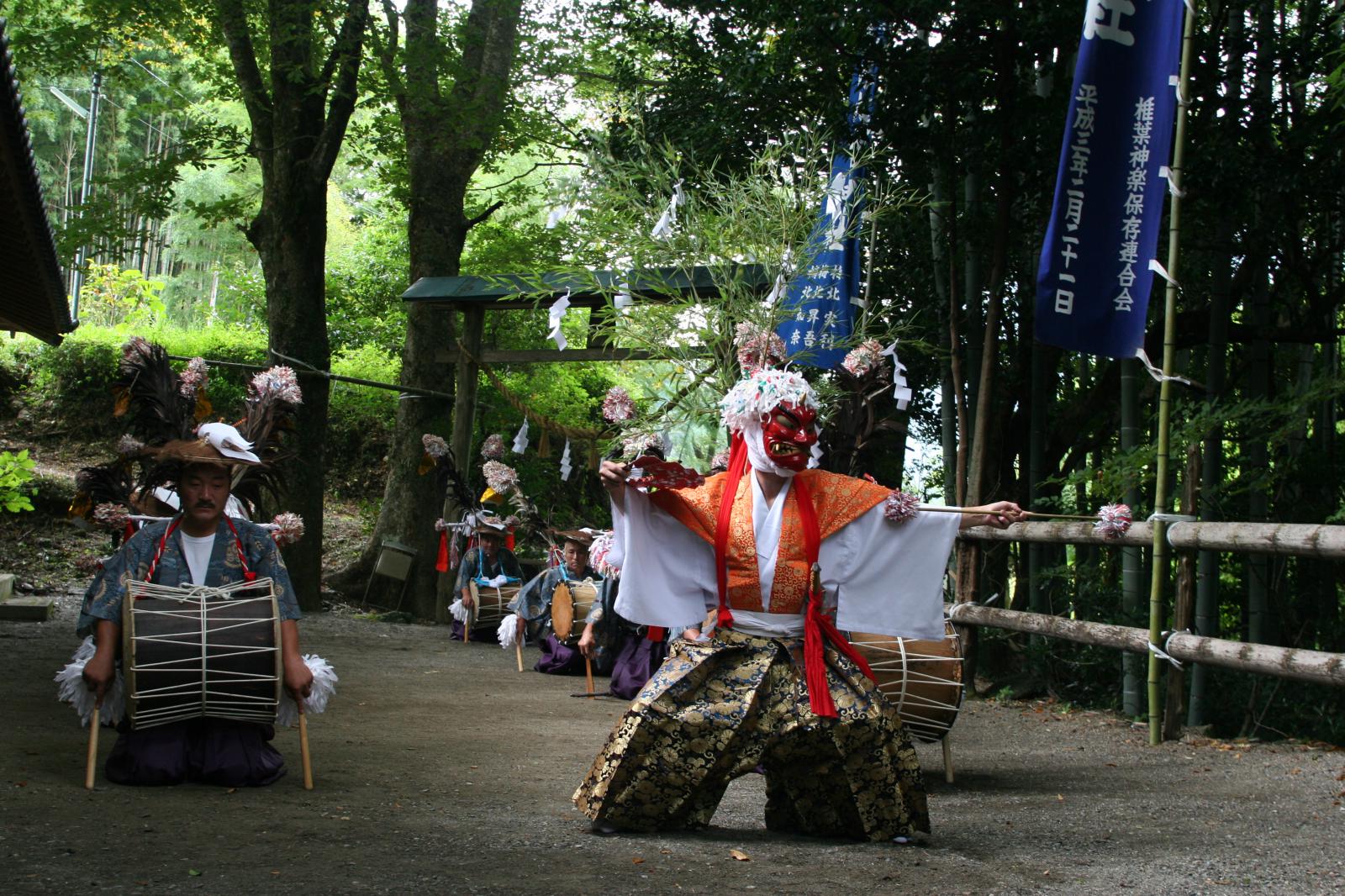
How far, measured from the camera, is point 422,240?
619 inches

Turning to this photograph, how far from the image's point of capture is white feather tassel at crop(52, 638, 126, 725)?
5.10 m

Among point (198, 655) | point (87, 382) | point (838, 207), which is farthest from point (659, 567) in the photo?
point (87, 382)

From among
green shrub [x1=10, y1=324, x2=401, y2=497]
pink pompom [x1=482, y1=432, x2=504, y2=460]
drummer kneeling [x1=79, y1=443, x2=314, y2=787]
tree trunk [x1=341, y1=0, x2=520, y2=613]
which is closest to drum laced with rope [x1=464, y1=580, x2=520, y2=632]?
pink pompom [x1=482, y1=432, x2=504, y2=460]

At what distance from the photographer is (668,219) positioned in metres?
8.91

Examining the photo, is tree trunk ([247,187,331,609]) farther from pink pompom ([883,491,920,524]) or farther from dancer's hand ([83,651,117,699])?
pink pompom ([883,491,920,524])

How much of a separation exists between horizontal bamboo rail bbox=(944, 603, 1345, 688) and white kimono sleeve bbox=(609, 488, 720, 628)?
9.99 feet

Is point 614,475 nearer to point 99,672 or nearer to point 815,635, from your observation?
point 815,635

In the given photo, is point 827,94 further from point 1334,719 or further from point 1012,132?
point 1334,719

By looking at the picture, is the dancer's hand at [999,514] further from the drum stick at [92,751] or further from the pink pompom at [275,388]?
the drum stick at [92,751]

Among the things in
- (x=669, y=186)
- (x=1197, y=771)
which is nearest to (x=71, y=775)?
(x=1197, y=771)

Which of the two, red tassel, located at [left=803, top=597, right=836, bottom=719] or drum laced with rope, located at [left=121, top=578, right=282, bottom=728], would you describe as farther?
A: drum laced with rope, located at [left=121, top=578, right=282, bottom=728]

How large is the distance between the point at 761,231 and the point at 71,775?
5.45 m

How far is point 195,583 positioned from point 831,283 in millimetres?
5250

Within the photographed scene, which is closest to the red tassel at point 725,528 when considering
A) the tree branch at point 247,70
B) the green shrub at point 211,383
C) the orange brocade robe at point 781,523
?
the orange brocade robe at point 781,523
